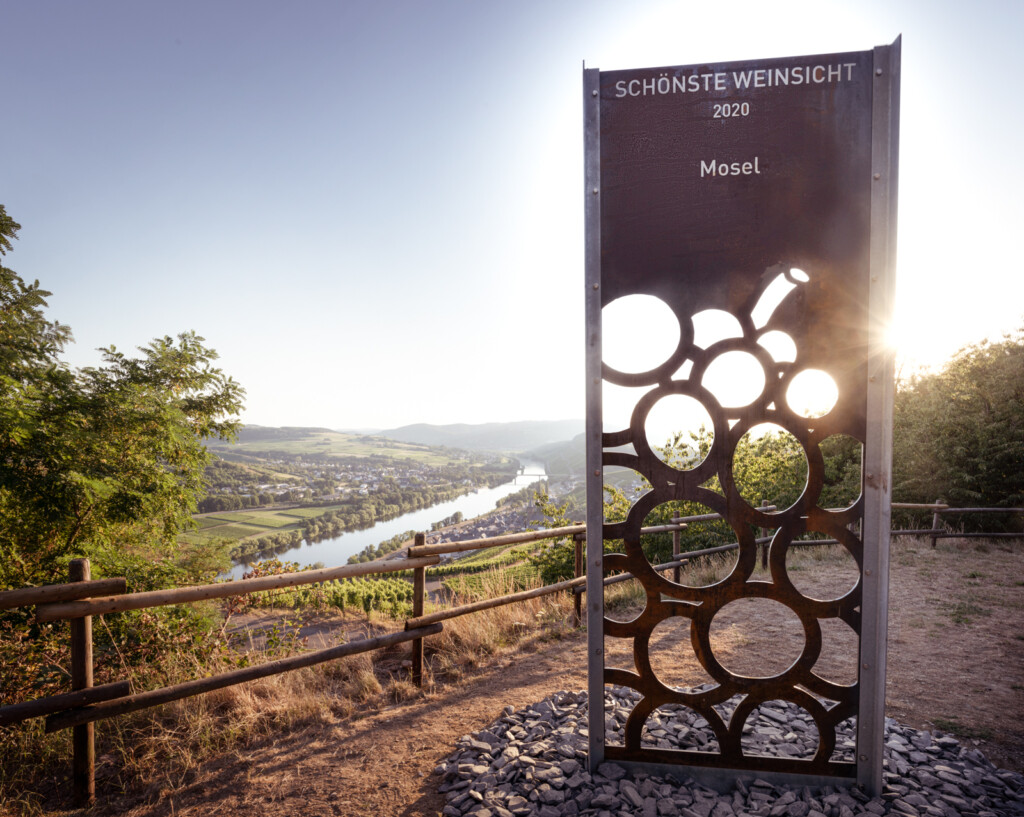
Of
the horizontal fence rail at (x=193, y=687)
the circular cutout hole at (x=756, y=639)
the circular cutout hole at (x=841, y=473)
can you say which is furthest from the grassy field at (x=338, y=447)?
the horizontal fence rail at (x=193, y=687)

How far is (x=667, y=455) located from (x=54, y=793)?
958cm

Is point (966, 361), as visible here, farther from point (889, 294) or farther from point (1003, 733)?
point (889, 294)

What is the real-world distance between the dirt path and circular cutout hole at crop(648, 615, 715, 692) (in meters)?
0.18

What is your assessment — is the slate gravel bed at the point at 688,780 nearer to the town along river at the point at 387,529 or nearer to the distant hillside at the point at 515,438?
the town along river at the point at 387,529

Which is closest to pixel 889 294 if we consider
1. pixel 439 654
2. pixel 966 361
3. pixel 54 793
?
pixel 439 654

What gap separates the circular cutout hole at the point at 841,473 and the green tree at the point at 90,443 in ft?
50.1

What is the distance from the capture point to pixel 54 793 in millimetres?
2885

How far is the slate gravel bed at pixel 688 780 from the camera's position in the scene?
2.53 m

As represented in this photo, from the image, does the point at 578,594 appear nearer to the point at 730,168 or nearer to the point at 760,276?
the point at 760,276

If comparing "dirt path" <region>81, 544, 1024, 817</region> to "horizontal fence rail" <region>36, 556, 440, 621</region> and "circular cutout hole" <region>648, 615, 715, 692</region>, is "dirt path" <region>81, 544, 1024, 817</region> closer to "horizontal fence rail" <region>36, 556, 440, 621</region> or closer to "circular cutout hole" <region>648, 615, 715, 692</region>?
"circular cutout hole" <region>648, 615, 715, 692</region>

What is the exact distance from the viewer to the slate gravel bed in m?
2.53

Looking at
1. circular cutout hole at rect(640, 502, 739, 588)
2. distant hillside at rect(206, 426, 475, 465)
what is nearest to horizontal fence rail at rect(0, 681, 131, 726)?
circular cutout hole at rect(640, 502, 739, 588)

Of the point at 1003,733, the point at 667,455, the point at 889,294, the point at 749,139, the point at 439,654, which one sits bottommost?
the point at 439,654

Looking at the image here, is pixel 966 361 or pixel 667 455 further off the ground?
pixel 966 361
